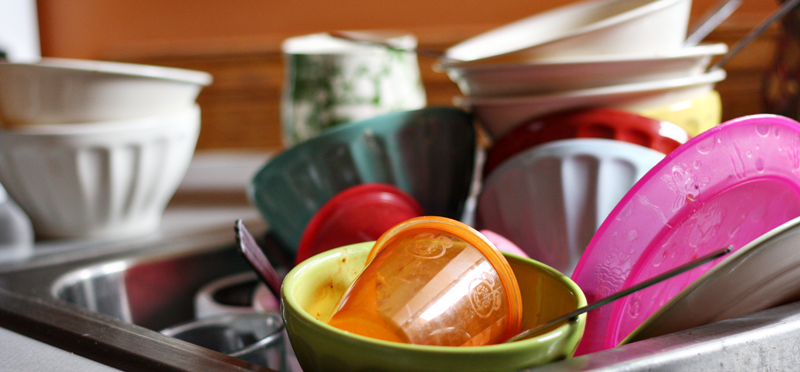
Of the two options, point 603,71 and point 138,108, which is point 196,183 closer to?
point 138,108

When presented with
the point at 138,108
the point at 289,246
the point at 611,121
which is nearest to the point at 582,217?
the point at 611,121

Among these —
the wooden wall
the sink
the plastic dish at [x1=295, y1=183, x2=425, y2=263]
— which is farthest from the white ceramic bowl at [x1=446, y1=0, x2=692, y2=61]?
the wooden wall

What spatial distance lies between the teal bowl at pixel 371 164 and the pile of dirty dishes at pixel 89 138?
16cm

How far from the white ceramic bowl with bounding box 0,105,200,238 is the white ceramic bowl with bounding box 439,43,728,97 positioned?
1.02ft

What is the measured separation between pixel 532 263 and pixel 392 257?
2.5 inches

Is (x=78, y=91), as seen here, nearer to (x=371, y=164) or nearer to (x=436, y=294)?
(x=371, y=164)

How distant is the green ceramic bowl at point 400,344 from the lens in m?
0.18

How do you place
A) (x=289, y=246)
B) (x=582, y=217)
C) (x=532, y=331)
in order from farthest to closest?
(x=289, y=246) < (x=582, y=217) < (x=532, y=331)

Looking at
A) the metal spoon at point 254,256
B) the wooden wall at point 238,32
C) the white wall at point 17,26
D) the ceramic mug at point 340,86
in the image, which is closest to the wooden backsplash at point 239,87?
the wooden wall at point 238,32

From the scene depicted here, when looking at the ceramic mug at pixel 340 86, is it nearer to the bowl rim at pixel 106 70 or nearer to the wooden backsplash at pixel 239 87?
the bowl rim at pixel 106 70

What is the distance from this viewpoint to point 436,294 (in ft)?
0.68

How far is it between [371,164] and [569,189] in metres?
0.16

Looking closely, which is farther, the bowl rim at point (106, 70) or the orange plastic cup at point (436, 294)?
the bowl rim at point (106, 70)

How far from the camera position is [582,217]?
33cm
